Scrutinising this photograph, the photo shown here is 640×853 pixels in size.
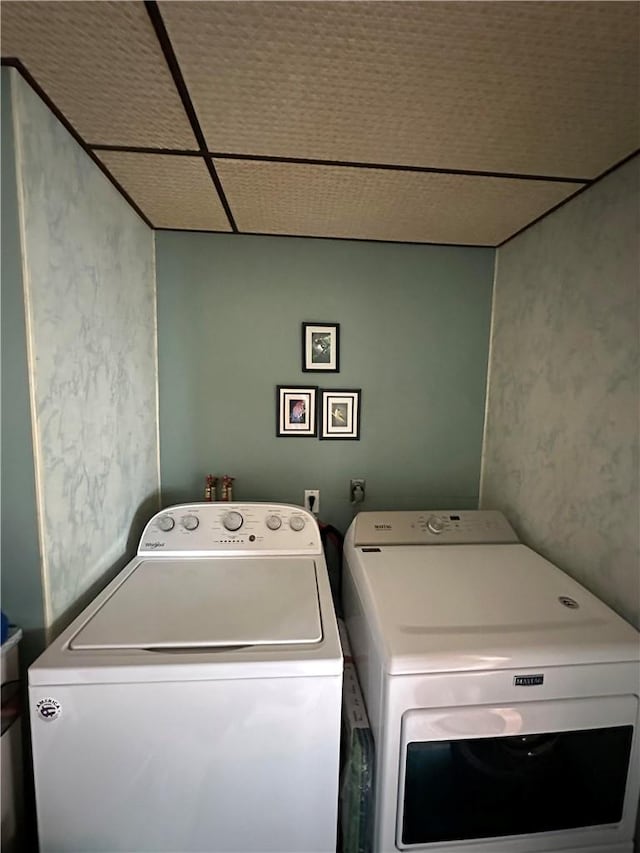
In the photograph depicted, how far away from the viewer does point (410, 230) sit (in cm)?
160

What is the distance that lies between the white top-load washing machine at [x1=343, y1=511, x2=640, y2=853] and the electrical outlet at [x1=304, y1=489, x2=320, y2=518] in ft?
2.33

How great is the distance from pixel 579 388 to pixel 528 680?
34.8 inches

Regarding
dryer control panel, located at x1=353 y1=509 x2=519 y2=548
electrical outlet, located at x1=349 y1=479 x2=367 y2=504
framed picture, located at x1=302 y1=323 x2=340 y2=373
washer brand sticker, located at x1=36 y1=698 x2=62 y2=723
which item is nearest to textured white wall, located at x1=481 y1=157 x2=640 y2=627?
dryer control panel, located at x1=353 y1=509 x2=519 y2=548

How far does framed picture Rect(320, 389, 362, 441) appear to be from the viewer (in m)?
1.77

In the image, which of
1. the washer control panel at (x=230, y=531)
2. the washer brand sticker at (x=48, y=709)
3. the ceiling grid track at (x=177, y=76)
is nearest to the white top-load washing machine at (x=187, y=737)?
the washer brand sticker at (x=48, y=709)

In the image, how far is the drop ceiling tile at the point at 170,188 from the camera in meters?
1.15

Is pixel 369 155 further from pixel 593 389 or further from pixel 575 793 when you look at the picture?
pixel 575 793

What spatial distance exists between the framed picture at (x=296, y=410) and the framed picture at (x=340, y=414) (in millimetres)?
46

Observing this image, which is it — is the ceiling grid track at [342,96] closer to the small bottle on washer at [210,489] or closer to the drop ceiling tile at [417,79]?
the drop ceiling tile at [417,79]

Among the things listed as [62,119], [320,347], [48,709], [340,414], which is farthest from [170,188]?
[48,709]

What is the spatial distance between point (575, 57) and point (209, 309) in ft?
4.57

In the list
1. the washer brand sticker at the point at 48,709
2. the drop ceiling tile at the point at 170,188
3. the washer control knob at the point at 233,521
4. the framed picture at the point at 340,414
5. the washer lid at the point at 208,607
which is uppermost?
the drop ceiling tile at the point at 170,188

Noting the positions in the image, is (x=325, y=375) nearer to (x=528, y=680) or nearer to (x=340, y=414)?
(x=340, y=414)

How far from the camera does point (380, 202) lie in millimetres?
1362
